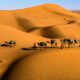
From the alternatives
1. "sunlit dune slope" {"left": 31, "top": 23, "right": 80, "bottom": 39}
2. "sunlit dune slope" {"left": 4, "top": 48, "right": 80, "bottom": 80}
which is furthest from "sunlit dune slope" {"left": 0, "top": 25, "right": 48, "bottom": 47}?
"sunlit dune slope" {"left": 4, "top": 48, "right": 80, "bottom": 80}

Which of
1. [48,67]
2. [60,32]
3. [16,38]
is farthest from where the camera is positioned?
A: [60,32]

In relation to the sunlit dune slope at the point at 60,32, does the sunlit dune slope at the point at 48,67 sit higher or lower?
lower

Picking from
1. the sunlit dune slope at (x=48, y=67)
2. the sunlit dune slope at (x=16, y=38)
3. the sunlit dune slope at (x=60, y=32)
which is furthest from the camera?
the sunlit dune slope at (x=60, y=32)

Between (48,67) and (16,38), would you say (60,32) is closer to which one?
(16,38)

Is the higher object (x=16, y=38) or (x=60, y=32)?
(x=60, y=32)

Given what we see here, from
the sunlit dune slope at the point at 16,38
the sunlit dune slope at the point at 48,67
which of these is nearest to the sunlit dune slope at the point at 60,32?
the sunlit dune slope at the point at 16,38

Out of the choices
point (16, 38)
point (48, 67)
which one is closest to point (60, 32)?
point (16, 38)

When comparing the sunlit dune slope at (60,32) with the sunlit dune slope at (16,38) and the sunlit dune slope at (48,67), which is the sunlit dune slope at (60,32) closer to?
the sunlit dune slope at (16,38)

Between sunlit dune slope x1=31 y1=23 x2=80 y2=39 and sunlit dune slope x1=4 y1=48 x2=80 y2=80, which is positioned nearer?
sunlit dune slope x1=4 y1=48 x2=80 y2=80

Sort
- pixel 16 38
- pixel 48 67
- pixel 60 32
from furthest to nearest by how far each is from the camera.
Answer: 1. pixel 60 32
2. pixel 16 38
3. pixel 48 67

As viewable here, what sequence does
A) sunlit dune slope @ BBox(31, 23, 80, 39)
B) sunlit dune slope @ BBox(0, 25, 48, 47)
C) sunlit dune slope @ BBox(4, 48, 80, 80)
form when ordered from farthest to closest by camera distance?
sunlit dune slope @ BBox(31, 23, 80, 39), sunlit dune slope @ BBox(0, 25, 48, 47), sunlit dune slope @ BBox(4, 48, 80, 80)

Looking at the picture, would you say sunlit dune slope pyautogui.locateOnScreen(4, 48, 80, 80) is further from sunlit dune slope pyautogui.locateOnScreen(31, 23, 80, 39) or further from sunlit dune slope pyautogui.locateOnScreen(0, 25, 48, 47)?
sunlit dune slope pyautogui.locateOnScreen(31, 23, 80, 39)

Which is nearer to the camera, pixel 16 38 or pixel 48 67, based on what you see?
pixel 48 67

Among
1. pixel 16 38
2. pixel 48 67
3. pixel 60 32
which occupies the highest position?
pixel 60 32
